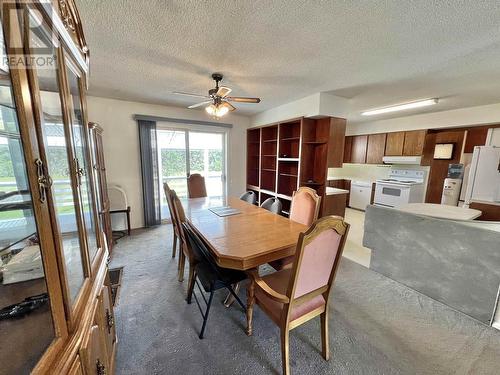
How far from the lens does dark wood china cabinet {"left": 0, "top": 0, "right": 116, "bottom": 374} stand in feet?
1.80

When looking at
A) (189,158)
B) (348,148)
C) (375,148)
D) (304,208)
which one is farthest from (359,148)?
(189,158)

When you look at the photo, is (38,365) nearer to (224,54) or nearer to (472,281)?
(224,54)

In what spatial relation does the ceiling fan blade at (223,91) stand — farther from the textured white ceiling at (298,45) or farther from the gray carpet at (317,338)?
the gray carpet at (317,338)

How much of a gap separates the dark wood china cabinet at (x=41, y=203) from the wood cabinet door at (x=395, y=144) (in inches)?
229

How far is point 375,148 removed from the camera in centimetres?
528

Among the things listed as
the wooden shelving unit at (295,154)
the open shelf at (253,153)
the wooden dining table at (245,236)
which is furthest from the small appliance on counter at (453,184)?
the wooden dining table at (245,236)

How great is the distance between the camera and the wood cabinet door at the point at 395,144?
475 centimetres

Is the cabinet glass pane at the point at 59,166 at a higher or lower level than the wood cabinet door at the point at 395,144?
lower

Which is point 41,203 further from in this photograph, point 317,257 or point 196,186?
point 196,186

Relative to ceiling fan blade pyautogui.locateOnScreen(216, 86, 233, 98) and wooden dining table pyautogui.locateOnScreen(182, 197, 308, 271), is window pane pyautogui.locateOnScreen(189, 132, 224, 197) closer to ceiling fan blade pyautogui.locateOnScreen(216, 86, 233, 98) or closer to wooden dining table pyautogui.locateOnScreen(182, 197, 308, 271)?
wooden dining table pyautogui.locateOnScreen(182, 197, 308, 271)
